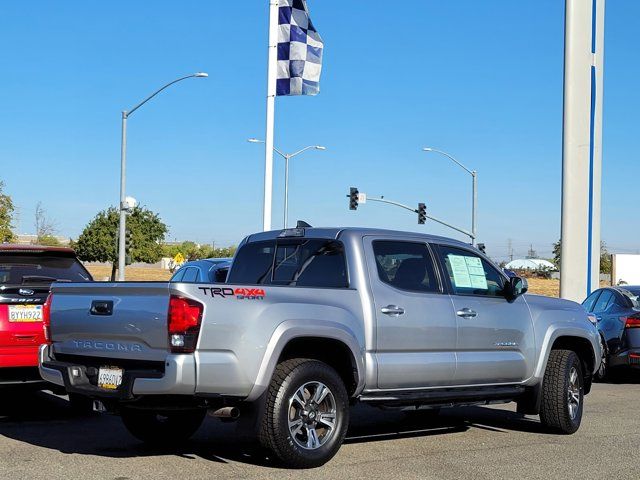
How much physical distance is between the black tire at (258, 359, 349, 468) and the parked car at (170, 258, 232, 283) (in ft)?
25.3

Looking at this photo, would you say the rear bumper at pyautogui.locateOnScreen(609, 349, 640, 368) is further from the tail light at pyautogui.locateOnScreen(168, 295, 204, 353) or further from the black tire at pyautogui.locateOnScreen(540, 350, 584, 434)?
the tail light at pyautogui.locateOnScreen(168, 295, 204, 353)

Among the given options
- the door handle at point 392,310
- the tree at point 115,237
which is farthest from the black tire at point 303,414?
the tree at point 115,237

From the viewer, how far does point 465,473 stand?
Answer: 22.6ft

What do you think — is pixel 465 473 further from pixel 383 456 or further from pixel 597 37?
pixel 597 37

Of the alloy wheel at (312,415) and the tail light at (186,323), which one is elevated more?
the tail light at (186,323)

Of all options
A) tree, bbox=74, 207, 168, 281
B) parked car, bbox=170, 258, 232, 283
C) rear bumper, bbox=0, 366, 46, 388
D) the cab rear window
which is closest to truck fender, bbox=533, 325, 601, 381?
the cab rear window

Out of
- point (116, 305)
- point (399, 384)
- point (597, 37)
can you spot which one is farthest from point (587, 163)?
point (116, 305)

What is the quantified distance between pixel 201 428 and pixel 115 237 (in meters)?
60.2

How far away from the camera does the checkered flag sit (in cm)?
A: 1695

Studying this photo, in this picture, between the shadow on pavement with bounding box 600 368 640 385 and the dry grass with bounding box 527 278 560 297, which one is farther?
the dry grass with bounding box 527 278 560 297

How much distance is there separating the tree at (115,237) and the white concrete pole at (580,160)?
46843mm

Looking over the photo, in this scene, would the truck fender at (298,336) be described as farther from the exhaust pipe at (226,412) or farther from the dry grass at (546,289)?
the dry grass at (546,289)

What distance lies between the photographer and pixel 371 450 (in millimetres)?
7824

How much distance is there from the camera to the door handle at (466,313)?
26.4ft
